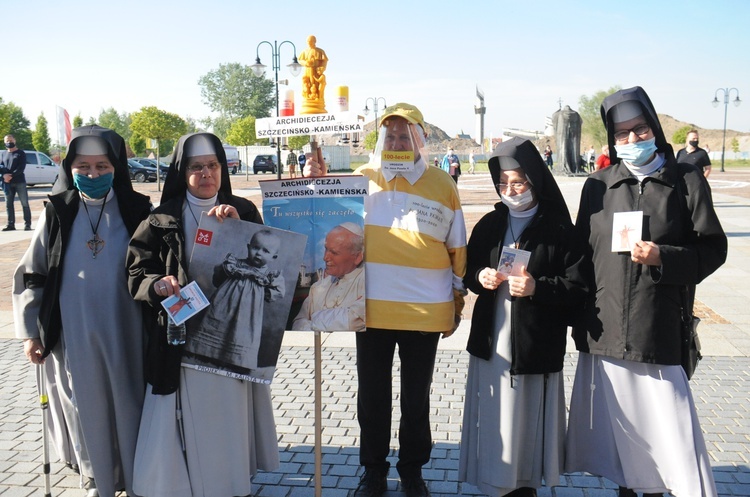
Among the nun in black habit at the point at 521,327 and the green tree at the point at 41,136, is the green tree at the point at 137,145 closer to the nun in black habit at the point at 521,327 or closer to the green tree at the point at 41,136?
the green tree at the point at 41,136

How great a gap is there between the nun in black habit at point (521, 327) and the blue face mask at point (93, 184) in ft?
6.69

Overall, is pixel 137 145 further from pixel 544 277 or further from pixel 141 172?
pixel 544 277

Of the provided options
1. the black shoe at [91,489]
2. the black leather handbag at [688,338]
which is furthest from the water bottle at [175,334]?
the black leather handbag at [688,338]

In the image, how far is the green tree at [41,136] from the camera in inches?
2420

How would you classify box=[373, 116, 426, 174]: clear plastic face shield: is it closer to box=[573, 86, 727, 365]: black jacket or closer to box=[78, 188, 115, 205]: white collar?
box=[573, 86, 727, 365]: black jacket

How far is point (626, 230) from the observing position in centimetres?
330

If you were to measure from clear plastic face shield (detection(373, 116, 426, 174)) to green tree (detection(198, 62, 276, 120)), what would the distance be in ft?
318

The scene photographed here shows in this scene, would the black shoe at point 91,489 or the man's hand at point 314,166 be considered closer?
the man's hand at point 314,166

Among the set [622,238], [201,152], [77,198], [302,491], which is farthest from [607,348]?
[77,198]

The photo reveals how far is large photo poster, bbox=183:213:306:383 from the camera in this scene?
3389 millimetres

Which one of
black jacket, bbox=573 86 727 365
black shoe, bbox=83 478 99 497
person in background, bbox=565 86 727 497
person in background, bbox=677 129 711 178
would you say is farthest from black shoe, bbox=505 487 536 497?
person in background, bbox=677 129 711 178

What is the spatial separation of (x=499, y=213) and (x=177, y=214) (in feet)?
5.67

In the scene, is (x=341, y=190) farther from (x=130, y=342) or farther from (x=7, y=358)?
(x=7, y=358)

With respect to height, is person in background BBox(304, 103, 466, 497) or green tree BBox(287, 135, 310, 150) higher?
green tree BBox(287, 135, 310, 150)
